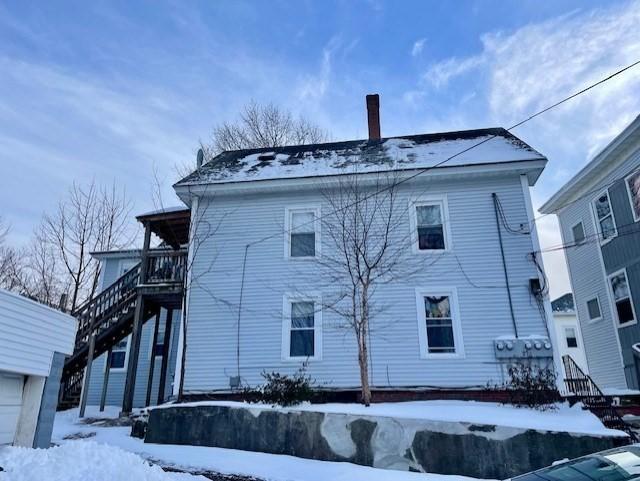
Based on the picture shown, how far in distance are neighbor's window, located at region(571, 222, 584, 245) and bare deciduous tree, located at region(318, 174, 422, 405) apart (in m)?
8.68

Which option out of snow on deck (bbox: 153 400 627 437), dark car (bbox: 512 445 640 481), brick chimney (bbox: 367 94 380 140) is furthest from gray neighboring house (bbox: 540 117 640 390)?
dark car (bbox: 512 445 640 481)

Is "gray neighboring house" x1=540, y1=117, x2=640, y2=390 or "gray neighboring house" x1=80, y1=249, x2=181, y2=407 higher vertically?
"gray neighboring house" x1=540, y1=117, x2=640, y2=390

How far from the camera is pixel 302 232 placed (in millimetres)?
12383

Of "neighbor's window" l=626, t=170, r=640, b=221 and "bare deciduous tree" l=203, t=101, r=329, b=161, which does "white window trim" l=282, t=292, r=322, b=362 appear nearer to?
"neighbor's window" l=626, t=170, r=640, b=221

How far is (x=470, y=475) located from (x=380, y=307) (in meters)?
4.70

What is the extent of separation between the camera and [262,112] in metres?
29.1

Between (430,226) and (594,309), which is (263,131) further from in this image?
(594,309)

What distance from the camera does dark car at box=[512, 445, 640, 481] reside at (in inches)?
111

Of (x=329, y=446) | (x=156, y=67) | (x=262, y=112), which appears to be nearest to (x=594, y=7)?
(x=329, y=446)

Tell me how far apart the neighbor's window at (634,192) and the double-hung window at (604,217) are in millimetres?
1073

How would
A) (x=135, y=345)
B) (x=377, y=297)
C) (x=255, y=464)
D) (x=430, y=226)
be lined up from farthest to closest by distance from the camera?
(x=135, y=345) → (x=430, y=226) → (x=377, y=297) → (x=255, y=464)

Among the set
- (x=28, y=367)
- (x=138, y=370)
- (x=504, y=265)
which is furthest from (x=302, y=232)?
(x=138, y=370)

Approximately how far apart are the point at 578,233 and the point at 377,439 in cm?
1327

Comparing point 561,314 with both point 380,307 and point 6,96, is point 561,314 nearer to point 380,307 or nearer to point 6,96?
point 380,307
